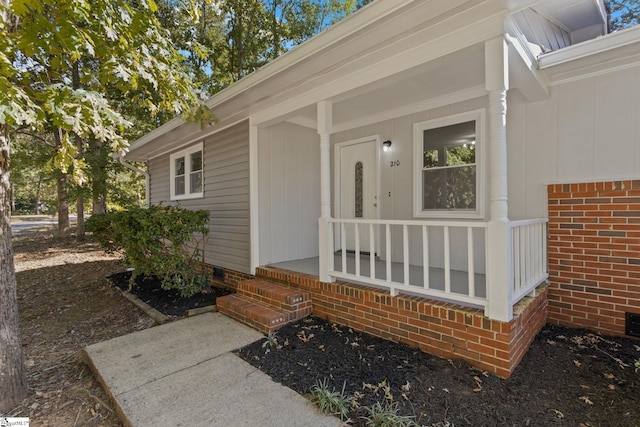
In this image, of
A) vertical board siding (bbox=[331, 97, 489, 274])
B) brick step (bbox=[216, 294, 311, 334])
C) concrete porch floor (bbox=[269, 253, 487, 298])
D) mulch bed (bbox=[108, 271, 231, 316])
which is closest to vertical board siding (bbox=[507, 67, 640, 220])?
vertical board siding (bbox=[331, 97, 489, 274])

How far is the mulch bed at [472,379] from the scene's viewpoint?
6.91 feet

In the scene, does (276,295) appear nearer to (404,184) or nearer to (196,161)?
(404,184)

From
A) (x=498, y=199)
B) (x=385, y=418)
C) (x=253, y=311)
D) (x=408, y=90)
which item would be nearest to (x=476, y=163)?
(x=408, y=90)

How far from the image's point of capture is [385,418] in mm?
1990

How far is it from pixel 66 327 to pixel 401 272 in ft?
14.4

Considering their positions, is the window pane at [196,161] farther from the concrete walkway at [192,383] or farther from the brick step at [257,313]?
the concrete walkway at [192,383]

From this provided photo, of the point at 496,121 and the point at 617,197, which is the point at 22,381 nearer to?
the point at 496,121

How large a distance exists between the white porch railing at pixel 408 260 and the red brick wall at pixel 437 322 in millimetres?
113

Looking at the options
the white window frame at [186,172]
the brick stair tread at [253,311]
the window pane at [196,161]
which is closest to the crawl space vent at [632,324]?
the brick stair tread at [253,311]

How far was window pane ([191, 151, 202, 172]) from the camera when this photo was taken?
6.32m

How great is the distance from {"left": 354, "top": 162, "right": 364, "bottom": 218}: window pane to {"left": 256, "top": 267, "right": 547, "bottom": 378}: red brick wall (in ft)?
5.67

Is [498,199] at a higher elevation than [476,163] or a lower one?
lower

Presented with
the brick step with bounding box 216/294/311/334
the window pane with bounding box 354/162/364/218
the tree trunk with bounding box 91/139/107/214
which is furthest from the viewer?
the tree trunk with bounding box 91/139/107/214

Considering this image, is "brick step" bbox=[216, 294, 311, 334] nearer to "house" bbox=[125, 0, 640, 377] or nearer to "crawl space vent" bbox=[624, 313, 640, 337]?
"house" bbox=[125, 0, 640, 377]
